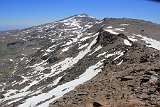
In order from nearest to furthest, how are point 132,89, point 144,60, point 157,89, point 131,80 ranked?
point 157,89 → point 132,89 → point 131,80 → point 144,60

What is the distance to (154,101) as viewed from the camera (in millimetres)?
16516

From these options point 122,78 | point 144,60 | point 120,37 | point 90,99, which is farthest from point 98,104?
point 120,37

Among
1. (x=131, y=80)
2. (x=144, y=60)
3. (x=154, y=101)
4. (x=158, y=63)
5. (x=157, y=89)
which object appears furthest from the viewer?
(x=144, y=60)

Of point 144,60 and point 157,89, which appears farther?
point 144,60

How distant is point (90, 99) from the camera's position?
2038 cm

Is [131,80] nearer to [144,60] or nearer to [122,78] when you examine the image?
[122,78]

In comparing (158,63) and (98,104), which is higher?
(158,63)

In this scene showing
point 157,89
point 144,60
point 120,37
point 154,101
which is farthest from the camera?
point 120,37

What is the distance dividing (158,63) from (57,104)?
866 cm

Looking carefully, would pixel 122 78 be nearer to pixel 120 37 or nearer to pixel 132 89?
pixel 132 89

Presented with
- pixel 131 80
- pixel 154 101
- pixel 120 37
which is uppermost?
pixel 120 37

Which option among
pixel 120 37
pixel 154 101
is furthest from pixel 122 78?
pixel 120 37

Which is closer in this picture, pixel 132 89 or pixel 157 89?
pixel 157 89

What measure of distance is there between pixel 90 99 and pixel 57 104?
3.16 meters
